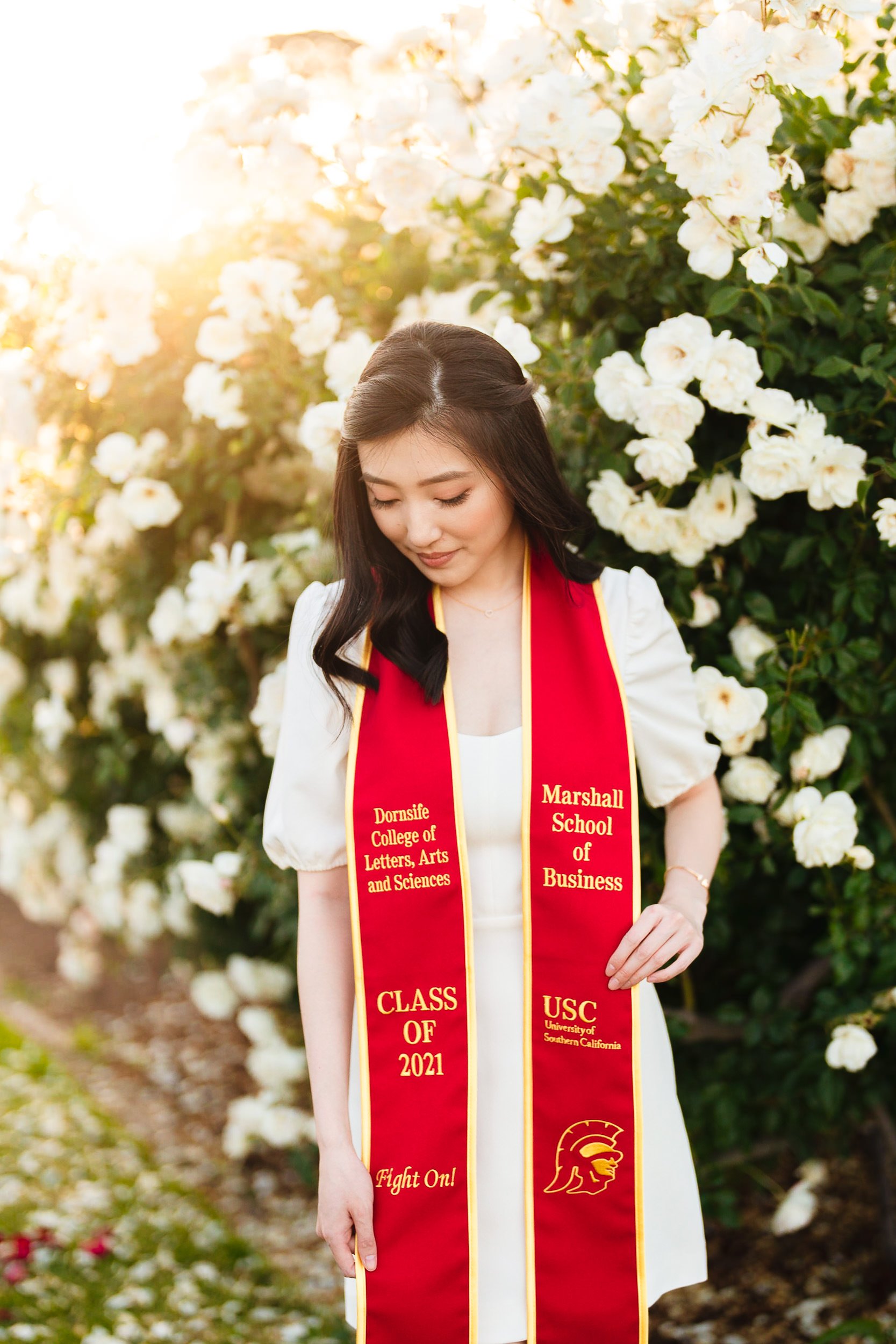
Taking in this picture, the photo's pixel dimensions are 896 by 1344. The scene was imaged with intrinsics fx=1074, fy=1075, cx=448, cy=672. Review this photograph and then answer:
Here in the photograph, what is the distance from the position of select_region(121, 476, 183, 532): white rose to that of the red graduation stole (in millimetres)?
1011

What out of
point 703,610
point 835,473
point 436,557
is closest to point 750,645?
point 703,610

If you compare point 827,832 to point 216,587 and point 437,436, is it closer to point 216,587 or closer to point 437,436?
point 437,436

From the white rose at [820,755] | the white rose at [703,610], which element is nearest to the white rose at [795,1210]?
the white rose at [820,755]

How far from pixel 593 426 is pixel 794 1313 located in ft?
6.99

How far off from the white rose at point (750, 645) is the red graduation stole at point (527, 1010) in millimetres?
412

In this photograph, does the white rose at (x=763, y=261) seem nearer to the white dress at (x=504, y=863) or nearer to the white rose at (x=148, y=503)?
the white dress at (x=504, y=863)

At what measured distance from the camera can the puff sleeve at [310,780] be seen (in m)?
1.61

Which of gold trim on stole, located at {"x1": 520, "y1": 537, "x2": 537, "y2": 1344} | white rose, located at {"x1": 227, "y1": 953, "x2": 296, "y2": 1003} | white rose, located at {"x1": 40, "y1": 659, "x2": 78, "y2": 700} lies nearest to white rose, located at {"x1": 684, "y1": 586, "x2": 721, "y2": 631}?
gold trim on stole, located at {"x1": 520, "y1": 537, "x2": 537, "y2": 1344}

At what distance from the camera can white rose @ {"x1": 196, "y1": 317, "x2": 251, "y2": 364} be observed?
2.21 metres

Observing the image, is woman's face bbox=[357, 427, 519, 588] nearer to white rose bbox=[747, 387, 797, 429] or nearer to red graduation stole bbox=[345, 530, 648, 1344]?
red graduation stole bbox=[345, 530, 648, 1344]

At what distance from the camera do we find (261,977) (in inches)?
114

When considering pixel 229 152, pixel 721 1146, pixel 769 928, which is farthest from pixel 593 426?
pixel 721 1146

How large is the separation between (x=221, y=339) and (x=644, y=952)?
4.87 feet

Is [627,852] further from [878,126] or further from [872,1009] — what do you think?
[878,126]
